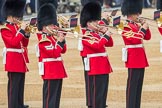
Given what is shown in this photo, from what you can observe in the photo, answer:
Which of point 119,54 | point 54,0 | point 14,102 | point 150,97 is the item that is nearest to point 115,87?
point 150,97

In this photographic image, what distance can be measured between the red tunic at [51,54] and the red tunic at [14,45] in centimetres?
41

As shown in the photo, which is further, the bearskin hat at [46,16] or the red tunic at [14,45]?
the red tunic at [14,45]

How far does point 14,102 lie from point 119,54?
6716 millimetres

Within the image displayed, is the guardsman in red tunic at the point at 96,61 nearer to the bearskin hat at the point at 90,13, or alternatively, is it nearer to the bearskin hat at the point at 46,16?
the bearskin hat at the point at 90,13

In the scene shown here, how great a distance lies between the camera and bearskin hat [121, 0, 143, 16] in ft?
31.9

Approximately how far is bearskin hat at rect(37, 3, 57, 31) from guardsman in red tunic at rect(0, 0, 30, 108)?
31 centimetres

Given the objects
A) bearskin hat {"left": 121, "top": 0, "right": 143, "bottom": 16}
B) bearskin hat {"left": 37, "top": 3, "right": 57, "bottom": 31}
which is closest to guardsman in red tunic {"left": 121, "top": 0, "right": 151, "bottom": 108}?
bearskin hat {"left": 121, "top": 0, "right": 143, "bottom": 16}

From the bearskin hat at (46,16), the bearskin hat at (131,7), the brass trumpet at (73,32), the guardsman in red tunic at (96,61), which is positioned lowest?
the guardsman in red tunic at (96,61)

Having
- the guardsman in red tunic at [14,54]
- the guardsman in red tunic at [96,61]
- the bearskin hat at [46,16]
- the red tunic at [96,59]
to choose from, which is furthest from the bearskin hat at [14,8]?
A: the red tunic at [96,59]

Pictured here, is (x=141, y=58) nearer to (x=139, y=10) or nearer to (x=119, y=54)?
(x=139, y=10)

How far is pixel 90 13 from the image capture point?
368 inches

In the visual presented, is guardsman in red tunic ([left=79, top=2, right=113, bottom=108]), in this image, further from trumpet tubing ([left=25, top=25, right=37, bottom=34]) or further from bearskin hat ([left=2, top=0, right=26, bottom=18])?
bearskin hat ([left=2, top=0, right=26, bottom=18])

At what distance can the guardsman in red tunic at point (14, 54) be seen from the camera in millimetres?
9328

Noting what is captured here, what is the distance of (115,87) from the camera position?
12109 millimetres
